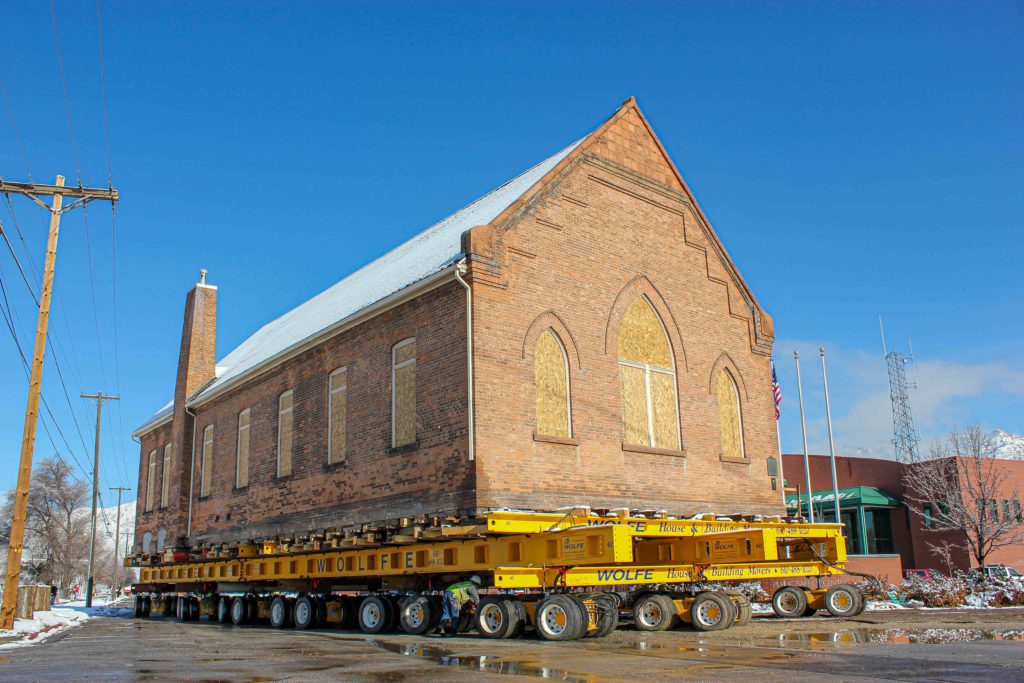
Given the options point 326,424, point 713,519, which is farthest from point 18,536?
point 713,519

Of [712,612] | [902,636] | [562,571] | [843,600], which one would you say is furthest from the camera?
[843,600]

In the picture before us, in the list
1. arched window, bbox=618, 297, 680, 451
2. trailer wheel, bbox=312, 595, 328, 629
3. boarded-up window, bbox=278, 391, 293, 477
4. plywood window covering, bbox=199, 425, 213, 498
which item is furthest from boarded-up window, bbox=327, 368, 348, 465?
plywood window covering, bbox=199, 425, 213, 498

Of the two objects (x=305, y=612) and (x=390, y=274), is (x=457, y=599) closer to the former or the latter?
(x=305, y=612)

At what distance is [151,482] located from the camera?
3362 cm

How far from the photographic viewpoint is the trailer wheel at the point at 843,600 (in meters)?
17.1

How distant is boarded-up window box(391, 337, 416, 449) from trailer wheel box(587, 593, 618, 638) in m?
5.27

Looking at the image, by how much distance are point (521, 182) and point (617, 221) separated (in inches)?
110

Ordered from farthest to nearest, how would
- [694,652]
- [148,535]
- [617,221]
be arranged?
[148,535] → [617,221] → [694,652]

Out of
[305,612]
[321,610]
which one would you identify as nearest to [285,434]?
[305,612]

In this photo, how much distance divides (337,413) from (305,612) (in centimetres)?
425

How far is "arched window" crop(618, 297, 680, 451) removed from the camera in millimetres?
18719

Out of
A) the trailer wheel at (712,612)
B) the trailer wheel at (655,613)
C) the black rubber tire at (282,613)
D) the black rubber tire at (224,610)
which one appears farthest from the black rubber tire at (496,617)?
the black rubber tire at (224,610)

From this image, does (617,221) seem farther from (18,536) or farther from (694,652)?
(18,536)

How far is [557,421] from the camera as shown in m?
17.2
